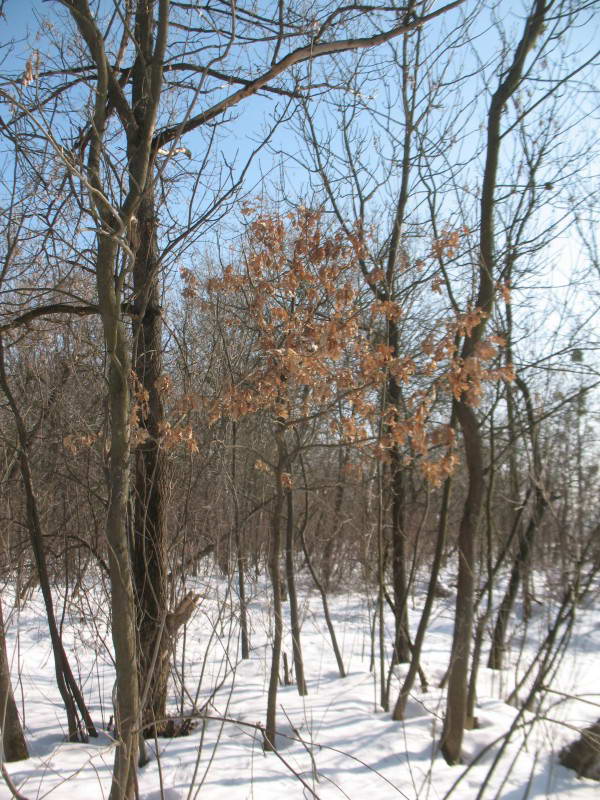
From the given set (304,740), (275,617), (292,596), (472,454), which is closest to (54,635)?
(275,617)

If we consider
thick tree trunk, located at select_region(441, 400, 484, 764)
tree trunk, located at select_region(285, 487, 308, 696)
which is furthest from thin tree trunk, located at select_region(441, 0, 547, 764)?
tree trunk, located at select_region(285, 487, 308, 696)

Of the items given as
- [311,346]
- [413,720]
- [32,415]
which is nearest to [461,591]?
[413,720]

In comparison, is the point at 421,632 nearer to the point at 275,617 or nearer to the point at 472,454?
the point at 275,617

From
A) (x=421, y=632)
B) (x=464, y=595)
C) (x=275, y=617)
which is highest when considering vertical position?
(x=464, y=595)

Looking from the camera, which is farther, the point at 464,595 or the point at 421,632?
the point at 421,632

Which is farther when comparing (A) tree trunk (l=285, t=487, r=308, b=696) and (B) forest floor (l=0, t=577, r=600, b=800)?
(A) tree trunk (l=285, t=487, r=308, b=696)

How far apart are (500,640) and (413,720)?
1777mm

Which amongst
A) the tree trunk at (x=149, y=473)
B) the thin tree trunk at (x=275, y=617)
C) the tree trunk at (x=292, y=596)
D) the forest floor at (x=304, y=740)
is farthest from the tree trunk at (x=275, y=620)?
the tree trunk at (x=149, y=473)

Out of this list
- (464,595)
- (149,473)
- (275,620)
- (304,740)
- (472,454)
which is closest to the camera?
(304,740)

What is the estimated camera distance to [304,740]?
3.96m

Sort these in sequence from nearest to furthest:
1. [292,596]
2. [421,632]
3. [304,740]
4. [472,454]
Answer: [304,740]
[472,454]
[421,632]
[292,596]

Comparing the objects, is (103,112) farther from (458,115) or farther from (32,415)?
(32,415)

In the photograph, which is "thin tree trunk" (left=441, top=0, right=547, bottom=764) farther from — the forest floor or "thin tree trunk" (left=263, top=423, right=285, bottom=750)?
"thin tree trunk" (left=263, top=423, right=285, bottom=750)

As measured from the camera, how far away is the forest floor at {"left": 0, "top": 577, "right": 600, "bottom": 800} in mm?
3361
